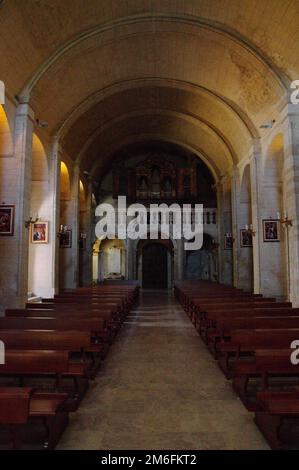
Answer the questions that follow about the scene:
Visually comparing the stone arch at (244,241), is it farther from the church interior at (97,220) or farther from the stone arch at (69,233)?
the stone arch at (69,233)

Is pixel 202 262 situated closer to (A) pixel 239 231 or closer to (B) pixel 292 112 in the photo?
(A) pixel 239 231

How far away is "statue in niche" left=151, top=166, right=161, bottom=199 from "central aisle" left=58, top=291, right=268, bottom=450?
15.7 metres

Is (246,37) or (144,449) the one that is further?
(246,37)

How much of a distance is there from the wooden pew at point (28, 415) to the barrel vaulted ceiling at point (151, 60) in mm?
7748

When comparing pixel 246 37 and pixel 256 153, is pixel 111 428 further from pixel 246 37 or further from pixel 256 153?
pixel 256 153

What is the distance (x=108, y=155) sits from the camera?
1970 centimetres

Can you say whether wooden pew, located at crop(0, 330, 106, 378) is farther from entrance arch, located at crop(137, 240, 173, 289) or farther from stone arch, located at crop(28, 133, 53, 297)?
entrance arch, located at crop(137, 240, 173, 289)

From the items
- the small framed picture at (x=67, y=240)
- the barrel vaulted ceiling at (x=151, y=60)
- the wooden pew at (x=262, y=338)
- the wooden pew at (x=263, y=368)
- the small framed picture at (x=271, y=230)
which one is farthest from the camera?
the small framed picture at (x=67, y=240)

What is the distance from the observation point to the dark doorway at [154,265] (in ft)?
76.8

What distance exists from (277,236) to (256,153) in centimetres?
307

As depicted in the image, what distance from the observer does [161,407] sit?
386 cm

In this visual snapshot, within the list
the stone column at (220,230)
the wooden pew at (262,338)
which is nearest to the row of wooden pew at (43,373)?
the wooden pew at (262,338)

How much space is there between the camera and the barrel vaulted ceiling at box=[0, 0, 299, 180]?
27.8ft
